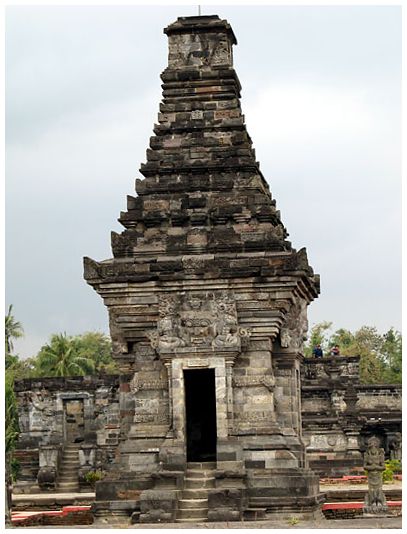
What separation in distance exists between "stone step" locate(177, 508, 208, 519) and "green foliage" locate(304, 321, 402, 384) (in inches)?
1673

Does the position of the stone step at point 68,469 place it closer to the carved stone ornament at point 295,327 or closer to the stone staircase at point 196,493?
the carved stone ornament at point 295,327

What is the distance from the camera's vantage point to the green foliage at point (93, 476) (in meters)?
35.2

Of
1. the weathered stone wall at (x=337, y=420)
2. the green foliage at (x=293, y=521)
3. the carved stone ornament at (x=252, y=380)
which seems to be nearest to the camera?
the green foliage at (x=293, y=521)

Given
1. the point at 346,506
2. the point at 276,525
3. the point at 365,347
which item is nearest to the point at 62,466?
the point at 346,506

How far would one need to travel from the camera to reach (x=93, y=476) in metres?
35.3

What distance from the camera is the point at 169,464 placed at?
20.0 meters

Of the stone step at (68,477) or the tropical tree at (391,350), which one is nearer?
the stone step at (68,477)

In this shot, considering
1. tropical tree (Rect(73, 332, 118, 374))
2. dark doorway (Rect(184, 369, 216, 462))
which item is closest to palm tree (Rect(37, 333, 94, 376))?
tropical tree (Rect(73, 332, 118, 374))

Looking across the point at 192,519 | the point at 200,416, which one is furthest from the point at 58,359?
the point at 192,519

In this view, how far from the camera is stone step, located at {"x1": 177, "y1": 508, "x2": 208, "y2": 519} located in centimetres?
1941

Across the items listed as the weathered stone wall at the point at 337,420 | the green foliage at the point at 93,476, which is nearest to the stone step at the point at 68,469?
the green foliage at the point at 93,476

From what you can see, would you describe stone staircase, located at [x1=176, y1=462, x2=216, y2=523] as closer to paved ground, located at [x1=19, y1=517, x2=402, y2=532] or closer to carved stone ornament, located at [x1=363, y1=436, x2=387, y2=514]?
paved ground, located at [x1=19, y1=517, x2=402, y2=532]

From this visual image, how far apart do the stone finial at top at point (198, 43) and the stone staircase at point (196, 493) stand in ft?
23.6

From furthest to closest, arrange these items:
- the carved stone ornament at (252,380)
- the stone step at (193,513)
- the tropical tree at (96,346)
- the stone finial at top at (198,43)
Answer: the tropical tree at (96,346), the stone finial at top at (198,43), the carved stone ornament at (252,380), the stone step at (193,513)
